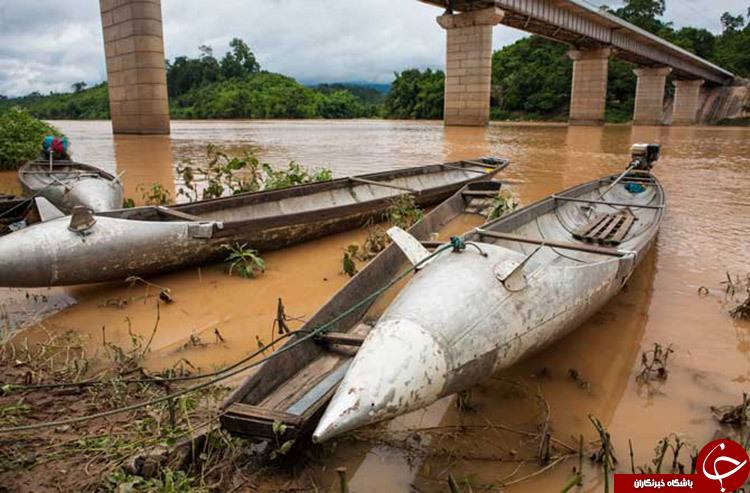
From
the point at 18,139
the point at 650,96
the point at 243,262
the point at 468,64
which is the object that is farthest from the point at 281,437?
the point at 650,96

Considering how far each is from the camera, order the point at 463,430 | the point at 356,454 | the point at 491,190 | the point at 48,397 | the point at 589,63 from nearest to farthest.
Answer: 1. the point at 356,454
2. the point at 463,430
3. the point at 48,397
4. the point at 491,190
5. the point at 589,63

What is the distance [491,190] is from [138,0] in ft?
75.4

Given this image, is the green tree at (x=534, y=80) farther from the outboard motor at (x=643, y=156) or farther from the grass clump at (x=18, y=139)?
the grass clump at (x=18, y=139)

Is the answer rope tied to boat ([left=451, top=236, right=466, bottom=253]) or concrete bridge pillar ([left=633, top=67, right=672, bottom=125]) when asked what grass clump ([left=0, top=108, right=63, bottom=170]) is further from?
concrete bridge pillar ([left=633, top=67, right=672, bottom=125])

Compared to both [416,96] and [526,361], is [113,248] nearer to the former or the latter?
[526,361]

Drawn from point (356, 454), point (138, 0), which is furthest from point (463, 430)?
point (138, 0)

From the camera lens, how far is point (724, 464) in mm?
2572

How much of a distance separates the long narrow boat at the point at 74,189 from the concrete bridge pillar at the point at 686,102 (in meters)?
62.0

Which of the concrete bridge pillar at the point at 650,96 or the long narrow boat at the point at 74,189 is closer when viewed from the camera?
the long narrow boat at the point at 74,189

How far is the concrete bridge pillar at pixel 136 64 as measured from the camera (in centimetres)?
2436

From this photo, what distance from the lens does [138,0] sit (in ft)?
78.4

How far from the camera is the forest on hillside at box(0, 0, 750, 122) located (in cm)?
5912

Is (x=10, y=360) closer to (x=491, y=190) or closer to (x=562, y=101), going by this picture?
(x=491, y=190)

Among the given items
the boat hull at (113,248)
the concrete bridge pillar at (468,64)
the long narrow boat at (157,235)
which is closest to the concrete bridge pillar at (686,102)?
the concrete bridge pillar at (468,64)
